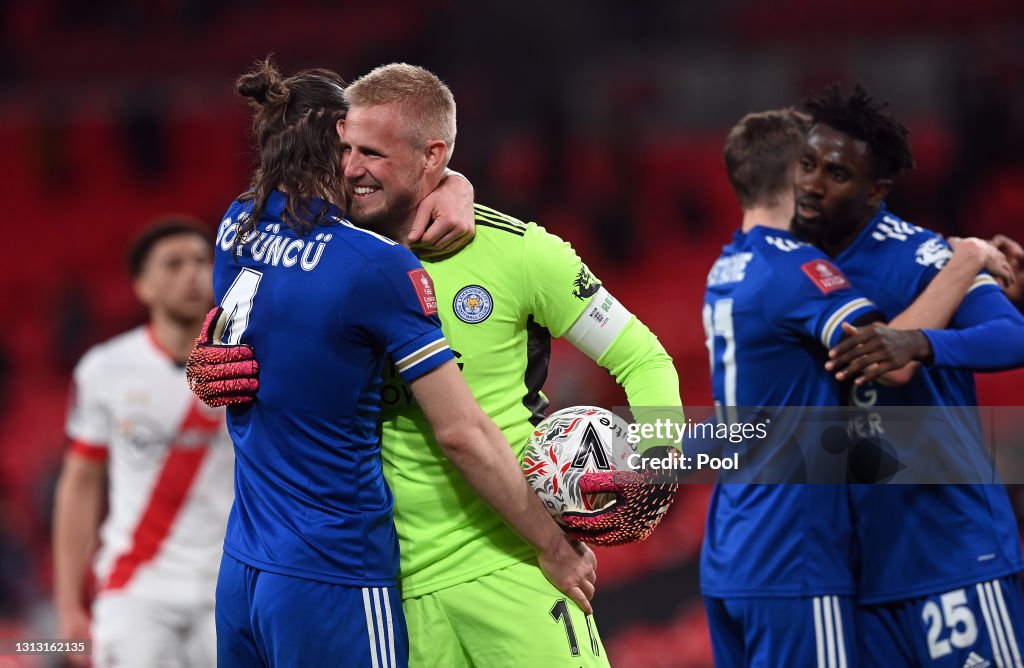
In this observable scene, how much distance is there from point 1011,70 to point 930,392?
818cm

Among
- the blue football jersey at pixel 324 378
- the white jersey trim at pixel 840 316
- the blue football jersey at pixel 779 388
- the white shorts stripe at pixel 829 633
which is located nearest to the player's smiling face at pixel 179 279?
the blue football jersey at pixel 324 378

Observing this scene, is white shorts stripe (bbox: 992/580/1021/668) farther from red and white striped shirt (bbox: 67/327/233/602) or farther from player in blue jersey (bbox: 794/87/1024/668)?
red and white striped shirt (bbox: 67/327/233/602)

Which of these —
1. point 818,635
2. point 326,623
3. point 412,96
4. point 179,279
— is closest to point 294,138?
point 412,96

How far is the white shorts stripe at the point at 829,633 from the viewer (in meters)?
3.71

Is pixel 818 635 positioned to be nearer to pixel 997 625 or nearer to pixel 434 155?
pixel 997 625

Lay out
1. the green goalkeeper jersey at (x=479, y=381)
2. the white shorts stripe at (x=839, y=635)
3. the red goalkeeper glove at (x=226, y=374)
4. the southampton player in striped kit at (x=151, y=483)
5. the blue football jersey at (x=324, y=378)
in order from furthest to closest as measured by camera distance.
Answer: the southampton player in striped kit at (x=151, y=483) → the white shorts stripe at (x=839, y=635) → the green goalkeeper jersey at (x=479, y=381) → the red goalkeeper glove at (x=226, y=374) → the blue football jersey at (x=324, y=378)

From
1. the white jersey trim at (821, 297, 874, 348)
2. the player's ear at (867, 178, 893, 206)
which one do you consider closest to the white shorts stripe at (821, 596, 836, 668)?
the white jersey trim at (821, 297, 874, 348)

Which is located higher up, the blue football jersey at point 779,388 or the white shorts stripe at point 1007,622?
the blue football jersey at point 779,388

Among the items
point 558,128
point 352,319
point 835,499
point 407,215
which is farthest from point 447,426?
point 558,128

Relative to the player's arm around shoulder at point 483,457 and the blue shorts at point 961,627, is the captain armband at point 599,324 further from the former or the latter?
the blue shorts at point 961,627

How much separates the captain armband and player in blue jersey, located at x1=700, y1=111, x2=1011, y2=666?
780 millimetres

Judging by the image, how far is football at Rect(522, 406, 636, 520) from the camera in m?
3.09

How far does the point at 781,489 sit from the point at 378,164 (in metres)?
1.69

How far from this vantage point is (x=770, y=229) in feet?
13.4
